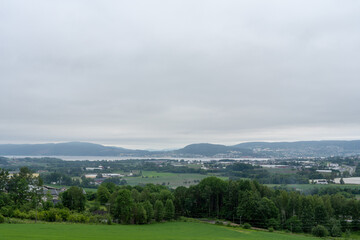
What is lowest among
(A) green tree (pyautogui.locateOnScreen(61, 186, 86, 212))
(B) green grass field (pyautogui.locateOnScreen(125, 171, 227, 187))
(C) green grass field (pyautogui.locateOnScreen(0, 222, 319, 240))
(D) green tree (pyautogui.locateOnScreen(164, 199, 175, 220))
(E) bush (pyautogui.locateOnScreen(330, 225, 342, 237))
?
(B) green grass field (pyautogui.locateOnScreen(125, 171, 227, 187))

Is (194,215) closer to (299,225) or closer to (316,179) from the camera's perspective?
(299,225)

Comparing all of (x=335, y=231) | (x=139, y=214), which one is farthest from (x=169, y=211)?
(x=335, y=231)

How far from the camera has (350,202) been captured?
155 feet

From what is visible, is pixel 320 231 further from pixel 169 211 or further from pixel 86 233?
pixel 86 233

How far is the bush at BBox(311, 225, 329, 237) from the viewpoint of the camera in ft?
131

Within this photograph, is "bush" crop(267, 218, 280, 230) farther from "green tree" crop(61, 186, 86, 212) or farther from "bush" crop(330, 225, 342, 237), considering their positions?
"green tree" crop(61, 186, 86, 212)

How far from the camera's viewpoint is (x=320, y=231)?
40312 millimetres

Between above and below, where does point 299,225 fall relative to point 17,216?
below

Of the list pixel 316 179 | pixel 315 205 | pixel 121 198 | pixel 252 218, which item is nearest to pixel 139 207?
pixel 121 198

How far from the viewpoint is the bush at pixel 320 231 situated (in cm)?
3994

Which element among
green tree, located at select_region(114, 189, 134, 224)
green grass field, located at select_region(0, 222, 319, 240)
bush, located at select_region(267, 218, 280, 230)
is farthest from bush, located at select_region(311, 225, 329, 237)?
green tree, located at select_region(114, 189, 134, 224)

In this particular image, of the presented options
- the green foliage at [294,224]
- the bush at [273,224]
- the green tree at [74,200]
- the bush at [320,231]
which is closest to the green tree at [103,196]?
the green tree at [74,200]

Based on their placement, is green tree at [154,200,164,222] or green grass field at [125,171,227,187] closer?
green tree at [154,200,164,222]

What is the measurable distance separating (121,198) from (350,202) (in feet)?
139
